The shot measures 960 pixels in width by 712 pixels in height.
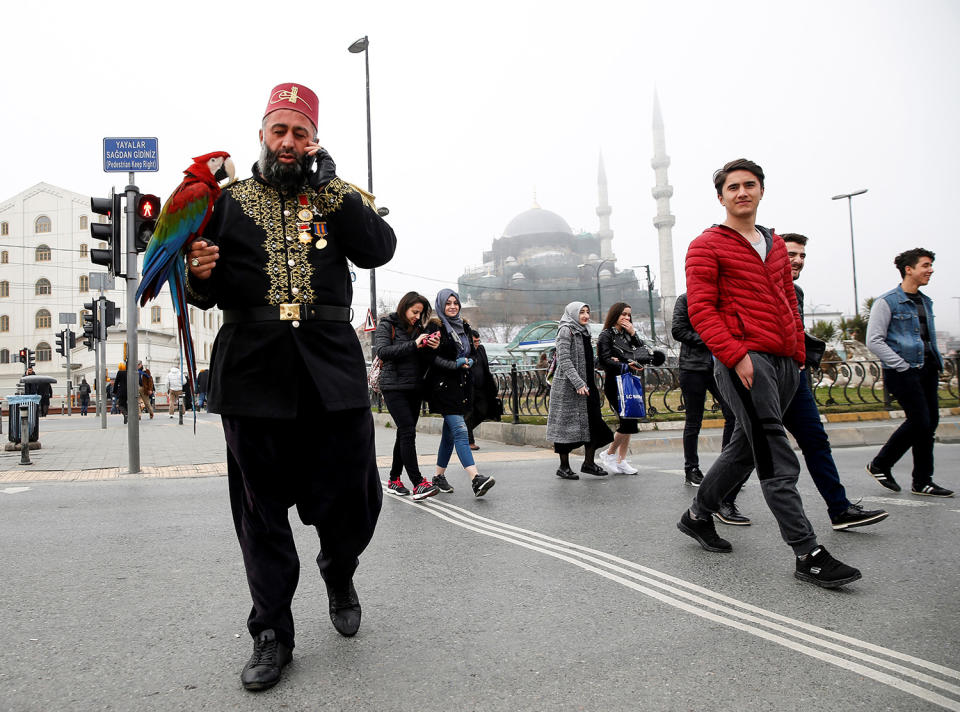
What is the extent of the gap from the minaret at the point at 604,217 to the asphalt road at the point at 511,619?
353ft

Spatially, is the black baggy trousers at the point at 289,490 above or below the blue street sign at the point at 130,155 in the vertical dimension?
below

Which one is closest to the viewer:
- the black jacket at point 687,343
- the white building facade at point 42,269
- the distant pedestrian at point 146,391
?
the black jacket at point 687,343

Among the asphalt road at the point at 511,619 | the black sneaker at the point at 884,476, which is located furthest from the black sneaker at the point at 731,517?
the black sneaker at the point at 884,476

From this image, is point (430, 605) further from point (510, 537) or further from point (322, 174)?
point (322, 174)

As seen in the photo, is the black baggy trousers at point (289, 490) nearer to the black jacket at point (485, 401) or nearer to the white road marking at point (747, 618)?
the white road marking at point (747, 618)

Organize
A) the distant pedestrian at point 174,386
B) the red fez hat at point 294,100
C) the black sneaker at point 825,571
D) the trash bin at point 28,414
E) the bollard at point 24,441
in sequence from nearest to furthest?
the red fez hat at point 294,100
the black sneaker at point 825,571
the bollard at point 24,441
the trash bin at point 28,414
the distant pedestrian at point 174,386

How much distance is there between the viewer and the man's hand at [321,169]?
278 centimetres

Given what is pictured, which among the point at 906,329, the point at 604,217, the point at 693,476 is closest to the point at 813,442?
the point at 906,329

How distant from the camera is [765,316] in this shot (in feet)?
12.6

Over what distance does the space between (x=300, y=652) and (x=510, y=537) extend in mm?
2161

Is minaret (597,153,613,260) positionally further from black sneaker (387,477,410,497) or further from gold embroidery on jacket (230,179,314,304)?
gold embroidery on jacket (230,179,314,304)

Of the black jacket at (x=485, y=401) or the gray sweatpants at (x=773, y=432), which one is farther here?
the black jacket at (x=485, y=401)

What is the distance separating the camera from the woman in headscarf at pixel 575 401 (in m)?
7.68

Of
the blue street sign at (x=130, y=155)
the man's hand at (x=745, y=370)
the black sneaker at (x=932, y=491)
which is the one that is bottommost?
the black sneaker at (x=932, y=491)
